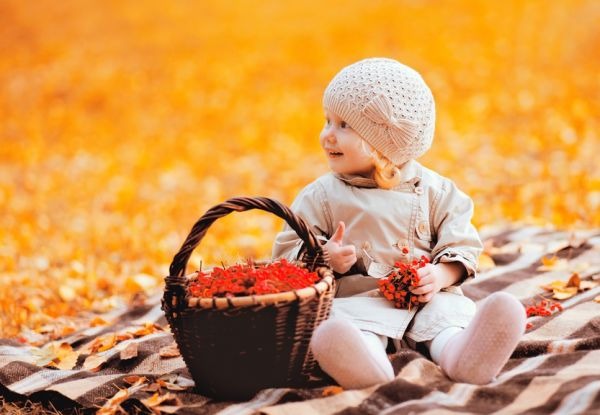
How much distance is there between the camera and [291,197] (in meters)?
6.18

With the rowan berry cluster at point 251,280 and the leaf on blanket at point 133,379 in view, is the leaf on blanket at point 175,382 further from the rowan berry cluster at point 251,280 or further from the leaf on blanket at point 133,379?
the rowan berry cluster at point 251,280

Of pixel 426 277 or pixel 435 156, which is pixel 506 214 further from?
pixel 426 277

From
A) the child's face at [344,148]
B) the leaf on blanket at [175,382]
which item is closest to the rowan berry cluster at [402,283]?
the child's face at [344,148]

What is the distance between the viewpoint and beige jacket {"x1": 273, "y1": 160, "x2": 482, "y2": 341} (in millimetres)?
2783

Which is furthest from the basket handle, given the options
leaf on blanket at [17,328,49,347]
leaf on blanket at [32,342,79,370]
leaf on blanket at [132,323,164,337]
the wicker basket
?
leaf on blanket at [17,328,49,347]

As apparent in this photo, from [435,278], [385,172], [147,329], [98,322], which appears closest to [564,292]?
[435,278]

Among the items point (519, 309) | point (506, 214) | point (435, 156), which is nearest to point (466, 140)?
point (435, 156)

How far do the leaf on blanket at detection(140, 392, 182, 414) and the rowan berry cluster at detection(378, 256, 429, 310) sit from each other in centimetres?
77

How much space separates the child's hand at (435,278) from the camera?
8.67ft

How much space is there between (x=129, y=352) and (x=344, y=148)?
3.72 ft

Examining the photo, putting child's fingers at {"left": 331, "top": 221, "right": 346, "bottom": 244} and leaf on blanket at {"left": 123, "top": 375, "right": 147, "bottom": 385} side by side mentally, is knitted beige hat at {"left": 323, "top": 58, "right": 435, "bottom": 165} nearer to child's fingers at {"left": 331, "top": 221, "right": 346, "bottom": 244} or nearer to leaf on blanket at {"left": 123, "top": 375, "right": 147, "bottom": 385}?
child's fingers at {"left": 331, "top": 221, "right": 346, "bottom": 244}

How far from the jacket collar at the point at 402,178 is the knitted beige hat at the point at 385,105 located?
82mm

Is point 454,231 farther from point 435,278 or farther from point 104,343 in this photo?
point 104,343

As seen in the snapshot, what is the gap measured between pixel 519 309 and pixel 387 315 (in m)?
0.52
